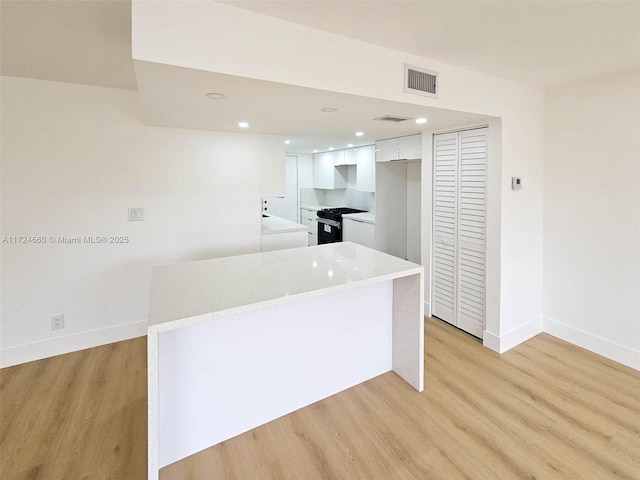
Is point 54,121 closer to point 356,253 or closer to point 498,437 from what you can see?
point 356,253

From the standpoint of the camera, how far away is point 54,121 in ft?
8.73

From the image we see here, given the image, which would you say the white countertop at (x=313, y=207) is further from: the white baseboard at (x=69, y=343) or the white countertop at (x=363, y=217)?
the white baseboard at (x=69, y=343)

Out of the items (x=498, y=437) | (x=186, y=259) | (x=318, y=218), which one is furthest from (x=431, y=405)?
(x=318, y=218)

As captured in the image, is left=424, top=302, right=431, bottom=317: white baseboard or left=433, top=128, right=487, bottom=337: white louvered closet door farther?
left=424, top=302, right=431, bottom=317: white baseboard

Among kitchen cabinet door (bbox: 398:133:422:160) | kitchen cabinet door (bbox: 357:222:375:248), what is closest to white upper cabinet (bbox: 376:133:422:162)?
kitchen cabinet door (bbox: 398:133:422:160)

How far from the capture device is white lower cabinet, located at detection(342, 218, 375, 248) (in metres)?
4.58

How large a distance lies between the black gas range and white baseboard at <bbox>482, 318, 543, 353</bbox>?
9.33 feet

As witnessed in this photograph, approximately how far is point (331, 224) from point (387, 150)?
1878mm

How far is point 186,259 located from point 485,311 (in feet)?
9.44

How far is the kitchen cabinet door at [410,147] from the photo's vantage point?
3.53 meters

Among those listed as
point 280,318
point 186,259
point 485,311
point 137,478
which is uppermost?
point 186,259

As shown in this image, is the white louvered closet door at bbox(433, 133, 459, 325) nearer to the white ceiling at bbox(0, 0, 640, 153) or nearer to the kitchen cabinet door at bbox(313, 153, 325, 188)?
the white ceiling at bbox(0, 0, 640, 153)

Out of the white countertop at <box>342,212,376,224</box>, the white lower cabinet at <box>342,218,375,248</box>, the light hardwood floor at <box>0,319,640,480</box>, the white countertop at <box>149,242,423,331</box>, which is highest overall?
the white countertop at <box>342,212,376,224</box>

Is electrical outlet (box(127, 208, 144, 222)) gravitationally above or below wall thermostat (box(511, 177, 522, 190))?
below
